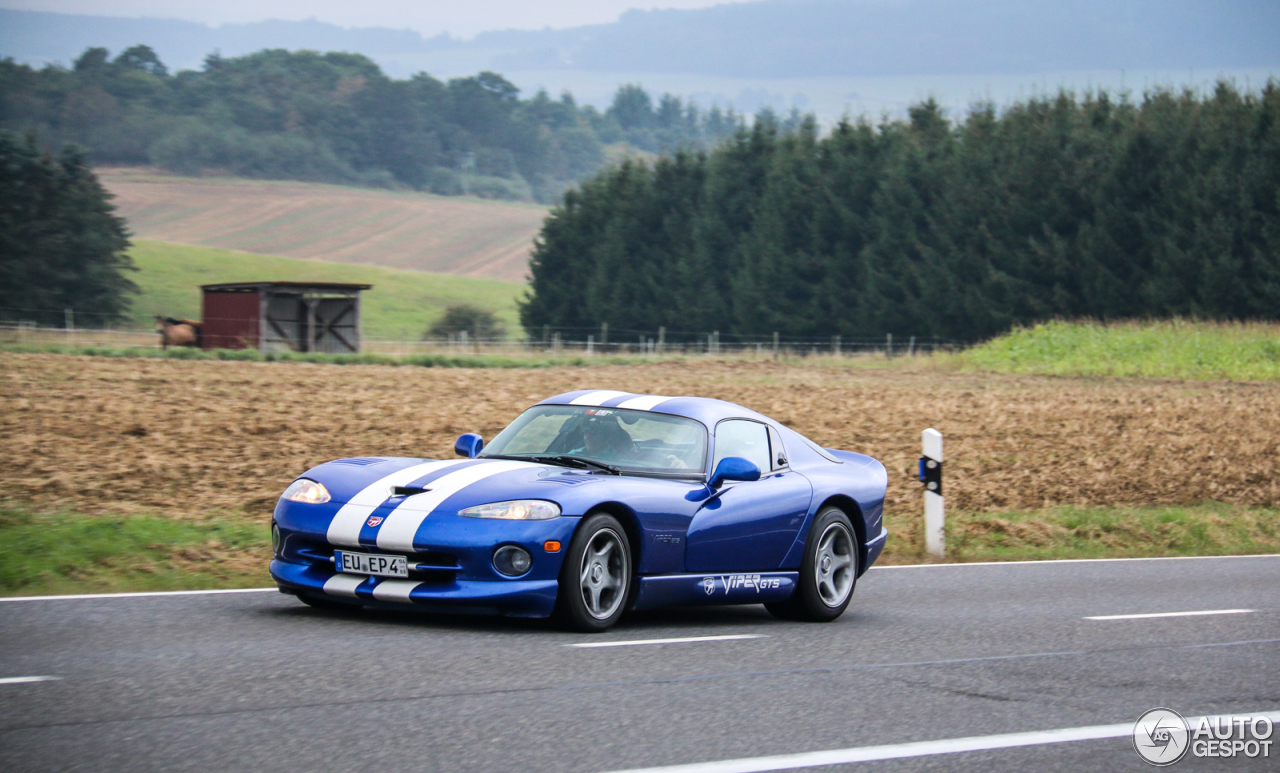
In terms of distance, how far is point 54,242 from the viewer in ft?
207

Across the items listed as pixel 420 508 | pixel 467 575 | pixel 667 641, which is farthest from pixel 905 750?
pixel 420 508

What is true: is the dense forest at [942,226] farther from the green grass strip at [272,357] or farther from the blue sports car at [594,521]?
the blue sports car at [594,521]

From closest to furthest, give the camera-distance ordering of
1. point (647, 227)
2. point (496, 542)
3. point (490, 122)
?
point (496, 542)
point (647, 227)
point (490, 122)

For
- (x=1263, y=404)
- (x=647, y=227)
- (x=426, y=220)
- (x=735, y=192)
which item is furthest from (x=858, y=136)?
(x=426, y=220)

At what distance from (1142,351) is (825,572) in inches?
1426

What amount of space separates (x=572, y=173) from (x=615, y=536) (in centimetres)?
18611

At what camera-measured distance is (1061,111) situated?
2231 inches

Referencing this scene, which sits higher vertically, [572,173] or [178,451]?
[572,173]

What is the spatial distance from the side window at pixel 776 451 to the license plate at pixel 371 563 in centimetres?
286

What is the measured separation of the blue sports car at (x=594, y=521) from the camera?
7188 mm

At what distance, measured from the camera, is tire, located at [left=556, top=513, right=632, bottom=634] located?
7293mm

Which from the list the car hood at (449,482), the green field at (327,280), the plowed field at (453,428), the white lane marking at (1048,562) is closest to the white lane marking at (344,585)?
the car hood at (449,482)

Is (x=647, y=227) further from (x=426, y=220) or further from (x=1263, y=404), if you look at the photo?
(x=426, y=220)

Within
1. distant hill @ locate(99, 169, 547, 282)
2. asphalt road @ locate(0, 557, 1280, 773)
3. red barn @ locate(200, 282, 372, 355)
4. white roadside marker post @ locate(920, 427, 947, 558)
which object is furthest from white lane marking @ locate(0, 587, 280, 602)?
distant hill @ locate(99, 169, 547, 282)
